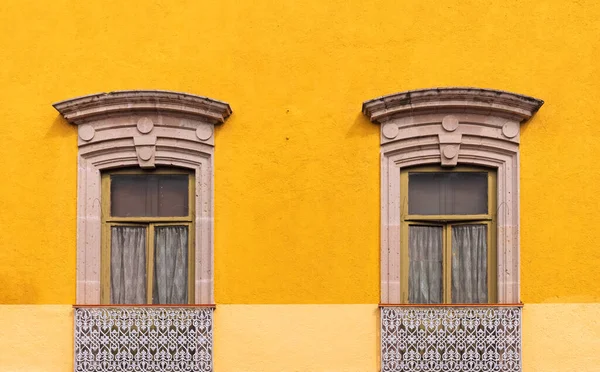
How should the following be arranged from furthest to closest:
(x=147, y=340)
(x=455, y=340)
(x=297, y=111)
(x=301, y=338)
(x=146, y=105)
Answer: (x=297, y=111) < (x=146, y=105) < (x=301, y=338) < (x=147, y=340) < (x=455, y=340)

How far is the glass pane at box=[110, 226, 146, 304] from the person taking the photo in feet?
34.7

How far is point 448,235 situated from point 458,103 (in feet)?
4.39

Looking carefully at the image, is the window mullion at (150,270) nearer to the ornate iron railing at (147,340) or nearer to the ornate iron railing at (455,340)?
the ornate iron railing at (147,340)

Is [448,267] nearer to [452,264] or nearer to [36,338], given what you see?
[452,264]

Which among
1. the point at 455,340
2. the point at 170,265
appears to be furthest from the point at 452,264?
the point at 170,265

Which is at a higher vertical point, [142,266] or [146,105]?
[146,105]

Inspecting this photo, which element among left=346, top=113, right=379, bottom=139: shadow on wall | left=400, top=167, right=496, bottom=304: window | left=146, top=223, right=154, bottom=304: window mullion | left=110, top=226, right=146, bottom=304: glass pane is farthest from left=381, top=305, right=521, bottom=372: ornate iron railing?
left=110, top=226, right=146, bottom=304: glass pane

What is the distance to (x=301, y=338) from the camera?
406 inches

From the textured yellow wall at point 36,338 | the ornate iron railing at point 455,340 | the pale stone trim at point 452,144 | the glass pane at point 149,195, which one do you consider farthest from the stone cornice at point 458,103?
the textured yellow wall at point 36,338

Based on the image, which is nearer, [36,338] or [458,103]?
[458,103]

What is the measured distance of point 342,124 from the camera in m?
10.5

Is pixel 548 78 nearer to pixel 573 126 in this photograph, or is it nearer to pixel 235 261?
pixel 573 126

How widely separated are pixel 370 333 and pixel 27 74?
4.40m

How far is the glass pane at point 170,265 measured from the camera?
10.5 meters
